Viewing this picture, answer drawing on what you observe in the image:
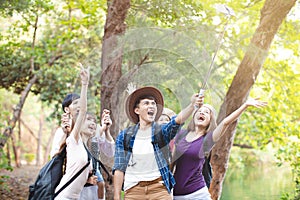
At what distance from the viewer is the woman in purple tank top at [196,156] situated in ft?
11.3

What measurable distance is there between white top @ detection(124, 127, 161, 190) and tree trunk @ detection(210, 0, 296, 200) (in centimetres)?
324

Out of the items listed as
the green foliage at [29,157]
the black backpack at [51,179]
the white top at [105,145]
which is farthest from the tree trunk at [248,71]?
the green foliage at [29,157]

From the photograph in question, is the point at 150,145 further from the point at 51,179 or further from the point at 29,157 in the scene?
the point at 29,157

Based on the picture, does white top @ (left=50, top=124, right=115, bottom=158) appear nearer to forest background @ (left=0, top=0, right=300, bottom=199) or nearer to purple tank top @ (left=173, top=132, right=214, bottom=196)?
forest background @ (left=0, top=0, right=300, bottom=199)

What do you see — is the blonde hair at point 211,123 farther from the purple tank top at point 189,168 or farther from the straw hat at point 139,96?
the straw hat at point 139,96

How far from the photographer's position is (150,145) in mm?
A: 3336

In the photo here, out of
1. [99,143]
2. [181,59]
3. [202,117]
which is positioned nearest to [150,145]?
[202,117]

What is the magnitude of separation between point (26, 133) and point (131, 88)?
21.7 metres

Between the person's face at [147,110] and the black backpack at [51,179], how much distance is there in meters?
0.48

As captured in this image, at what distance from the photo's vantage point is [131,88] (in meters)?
3.86

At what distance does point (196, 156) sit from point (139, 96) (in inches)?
23.0

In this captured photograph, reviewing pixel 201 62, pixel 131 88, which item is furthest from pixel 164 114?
pixel 201 62

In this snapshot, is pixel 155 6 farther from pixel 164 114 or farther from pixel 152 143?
pixel 152 143

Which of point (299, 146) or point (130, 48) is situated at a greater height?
point (130, 48)
